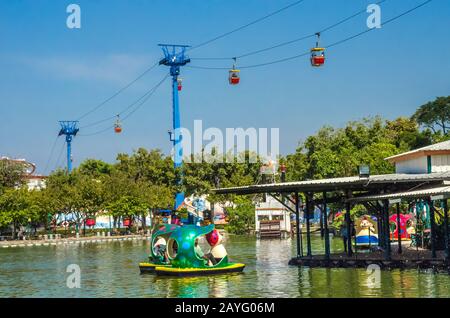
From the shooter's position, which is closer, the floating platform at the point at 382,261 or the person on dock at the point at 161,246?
the floating platform at the point at 382,261

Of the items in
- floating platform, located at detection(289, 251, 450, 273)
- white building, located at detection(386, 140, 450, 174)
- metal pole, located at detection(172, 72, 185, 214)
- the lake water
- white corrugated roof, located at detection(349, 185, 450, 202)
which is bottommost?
the lake water

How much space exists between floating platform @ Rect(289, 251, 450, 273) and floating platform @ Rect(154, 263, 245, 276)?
174 inches

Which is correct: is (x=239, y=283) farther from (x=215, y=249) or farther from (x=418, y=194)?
(x=418, y=194)

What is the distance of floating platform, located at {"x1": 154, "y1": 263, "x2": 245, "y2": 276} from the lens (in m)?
32.2

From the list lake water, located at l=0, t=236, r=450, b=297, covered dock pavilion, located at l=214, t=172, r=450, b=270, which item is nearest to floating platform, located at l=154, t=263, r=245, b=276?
lake water, located at l=0, t=236, r=450, b=297

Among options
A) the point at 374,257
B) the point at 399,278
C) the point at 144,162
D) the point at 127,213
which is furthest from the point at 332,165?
the point at 399,278

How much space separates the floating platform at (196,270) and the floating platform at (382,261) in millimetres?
4426

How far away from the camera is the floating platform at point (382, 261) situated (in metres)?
30.8

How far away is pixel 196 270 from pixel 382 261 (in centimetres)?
795

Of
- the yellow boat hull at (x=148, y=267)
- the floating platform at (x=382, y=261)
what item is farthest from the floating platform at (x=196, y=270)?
the floating platform at (x=382, y=261)
